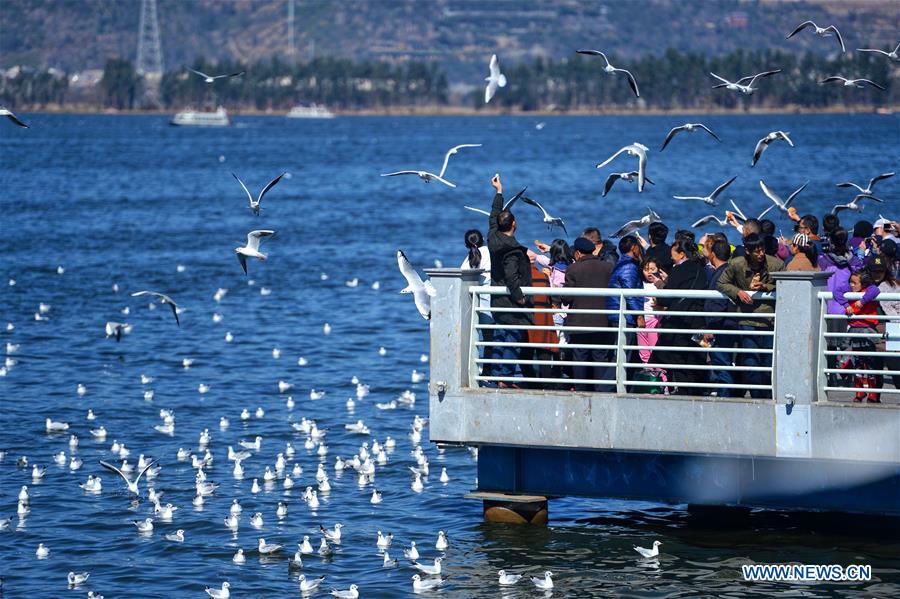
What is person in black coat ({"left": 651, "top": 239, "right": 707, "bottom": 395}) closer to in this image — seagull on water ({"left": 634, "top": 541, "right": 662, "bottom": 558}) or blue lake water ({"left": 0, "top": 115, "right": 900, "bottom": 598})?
seagull on water ({"left": 634, "top": 541, "right": 662, "bottom": 558})

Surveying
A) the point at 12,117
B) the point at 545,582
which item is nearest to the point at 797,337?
the point at 545,582

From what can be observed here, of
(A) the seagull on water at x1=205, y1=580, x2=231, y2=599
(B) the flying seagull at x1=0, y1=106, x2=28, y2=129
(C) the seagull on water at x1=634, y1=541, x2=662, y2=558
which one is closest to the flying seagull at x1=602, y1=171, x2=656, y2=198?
(C) the seagull on water at x1=634, y1=541, x2=662, y2=558

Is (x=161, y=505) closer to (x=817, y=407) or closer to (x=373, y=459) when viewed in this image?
(x=373, y=459)

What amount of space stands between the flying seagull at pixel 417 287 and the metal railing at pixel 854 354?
4578 mm

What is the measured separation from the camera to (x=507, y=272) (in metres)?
17.4

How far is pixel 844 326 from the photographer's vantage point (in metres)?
17.3

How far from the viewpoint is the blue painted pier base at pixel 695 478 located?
658 inches

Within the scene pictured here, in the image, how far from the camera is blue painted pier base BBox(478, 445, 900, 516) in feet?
54.9

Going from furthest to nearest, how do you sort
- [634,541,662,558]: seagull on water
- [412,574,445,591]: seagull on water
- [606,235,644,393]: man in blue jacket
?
1. [634,541,662,558]: seagull on water
2. [412,574,445,591]: seagull on water
3. [606,235,644,393]: man in blue jacket

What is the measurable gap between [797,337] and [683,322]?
1.40 meters

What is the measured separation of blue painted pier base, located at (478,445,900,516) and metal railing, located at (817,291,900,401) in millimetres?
911

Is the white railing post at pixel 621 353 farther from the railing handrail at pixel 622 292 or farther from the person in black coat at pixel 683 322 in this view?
the person in black coat at pixel 683 322

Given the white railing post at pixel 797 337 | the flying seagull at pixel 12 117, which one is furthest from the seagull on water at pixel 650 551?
the flying seagull at pixel 12 117

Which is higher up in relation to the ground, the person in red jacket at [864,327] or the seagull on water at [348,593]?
the person in red jacket at [864,327]
